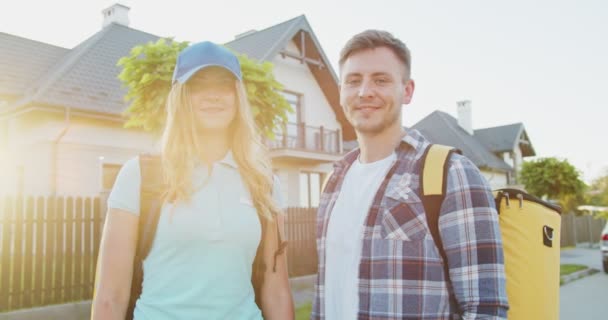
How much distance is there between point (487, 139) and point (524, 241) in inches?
1590

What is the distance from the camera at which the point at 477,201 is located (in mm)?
1827

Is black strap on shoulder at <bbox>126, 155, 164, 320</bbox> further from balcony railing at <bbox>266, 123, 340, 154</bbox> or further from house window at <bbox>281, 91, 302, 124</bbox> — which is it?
house window at <bbox>281, 91, 302, 124</bbox>

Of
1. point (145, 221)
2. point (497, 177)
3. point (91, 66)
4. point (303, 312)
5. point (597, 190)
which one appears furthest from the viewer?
point (597, 190)

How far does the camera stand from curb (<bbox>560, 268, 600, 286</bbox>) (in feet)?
38.7

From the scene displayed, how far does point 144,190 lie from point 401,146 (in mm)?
1144

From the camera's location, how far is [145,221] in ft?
6.81

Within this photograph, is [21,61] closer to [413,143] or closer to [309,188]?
[309,188]

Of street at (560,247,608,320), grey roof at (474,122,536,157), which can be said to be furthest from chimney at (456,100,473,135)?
street at (560,247,608,320)

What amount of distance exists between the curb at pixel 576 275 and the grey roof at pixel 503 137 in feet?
85.0

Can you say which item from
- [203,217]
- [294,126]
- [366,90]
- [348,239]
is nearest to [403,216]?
[348,239]

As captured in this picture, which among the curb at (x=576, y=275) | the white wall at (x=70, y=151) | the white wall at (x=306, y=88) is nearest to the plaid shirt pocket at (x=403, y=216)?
the curb at (x=576, y=275)

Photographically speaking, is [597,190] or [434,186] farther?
[597,190]

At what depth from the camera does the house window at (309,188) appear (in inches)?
789

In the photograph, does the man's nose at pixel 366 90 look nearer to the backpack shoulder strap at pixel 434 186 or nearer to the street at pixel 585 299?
the backpack shoulder strap at pixel 434 186
